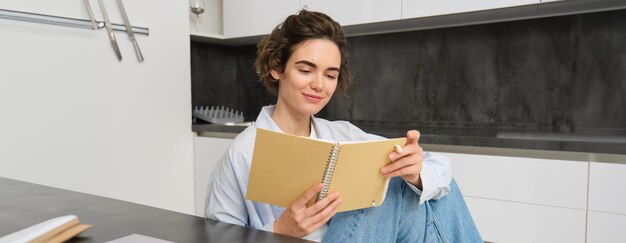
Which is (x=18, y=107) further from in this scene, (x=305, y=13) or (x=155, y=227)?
(x=155, y=227)

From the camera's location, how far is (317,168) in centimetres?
85

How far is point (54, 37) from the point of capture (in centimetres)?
196

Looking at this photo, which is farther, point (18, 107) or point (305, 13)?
point (18, 107)

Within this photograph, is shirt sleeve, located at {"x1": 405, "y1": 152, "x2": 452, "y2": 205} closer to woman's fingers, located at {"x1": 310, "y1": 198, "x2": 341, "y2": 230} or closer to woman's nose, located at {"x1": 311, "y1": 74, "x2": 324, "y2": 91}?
woman's fingers, located at {"x1": 310, "y1": 198, "x2": 341, "y2": 230}

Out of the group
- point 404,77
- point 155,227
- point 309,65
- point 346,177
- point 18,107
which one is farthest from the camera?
point 404,77

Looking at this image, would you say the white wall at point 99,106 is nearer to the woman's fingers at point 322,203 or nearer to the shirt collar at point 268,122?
the shirt collar at point 268,122

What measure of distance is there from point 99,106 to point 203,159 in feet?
2.01

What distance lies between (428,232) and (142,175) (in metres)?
1.75

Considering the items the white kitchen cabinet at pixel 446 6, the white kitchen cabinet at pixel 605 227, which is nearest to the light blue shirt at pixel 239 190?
the white kitchen cabinet at pixel 605 227

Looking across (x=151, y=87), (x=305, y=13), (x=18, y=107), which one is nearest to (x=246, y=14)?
(x=151, y=87)

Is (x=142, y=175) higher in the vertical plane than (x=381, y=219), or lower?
lower

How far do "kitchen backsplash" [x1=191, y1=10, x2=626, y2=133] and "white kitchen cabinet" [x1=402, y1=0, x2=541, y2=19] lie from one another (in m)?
0.34

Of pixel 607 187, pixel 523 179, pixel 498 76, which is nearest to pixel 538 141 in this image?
pixel 523 179

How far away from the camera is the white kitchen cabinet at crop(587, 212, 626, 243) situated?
1.57 metres
